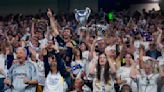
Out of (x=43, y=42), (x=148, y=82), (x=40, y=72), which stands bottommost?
(x=148, y=82)

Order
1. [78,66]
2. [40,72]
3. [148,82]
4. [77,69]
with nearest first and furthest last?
1. [148,82]
2. [40,72]
3. [77,69]
4. [78,66]

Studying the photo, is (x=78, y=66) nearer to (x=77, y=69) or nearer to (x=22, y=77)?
(x=77, y=69)

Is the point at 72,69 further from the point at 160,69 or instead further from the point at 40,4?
the point at 40,4

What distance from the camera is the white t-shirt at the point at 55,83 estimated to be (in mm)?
10430

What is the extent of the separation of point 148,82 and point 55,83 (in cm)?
168

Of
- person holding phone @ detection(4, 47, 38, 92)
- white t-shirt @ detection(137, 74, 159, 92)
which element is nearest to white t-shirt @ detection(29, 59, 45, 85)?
person holding phone @ detection(4, 47, 38, 92)

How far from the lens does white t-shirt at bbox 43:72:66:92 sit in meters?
10.4

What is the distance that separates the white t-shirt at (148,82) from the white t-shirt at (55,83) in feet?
4.69

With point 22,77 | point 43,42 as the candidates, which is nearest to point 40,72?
point 22,77

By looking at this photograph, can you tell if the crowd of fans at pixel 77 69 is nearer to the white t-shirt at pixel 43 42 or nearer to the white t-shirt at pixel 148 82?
the white t-shirt at pixel 148 82

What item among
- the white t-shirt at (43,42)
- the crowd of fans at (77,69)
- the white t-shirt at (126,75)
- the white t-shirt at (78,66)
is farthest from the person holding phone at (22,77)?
the white t-shirt at (43,42)

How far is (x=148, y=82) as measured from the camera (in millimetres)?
10625

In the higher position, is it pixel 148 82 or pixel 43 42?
pixel 43 42

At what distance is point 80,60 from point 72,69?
1.69 feet
